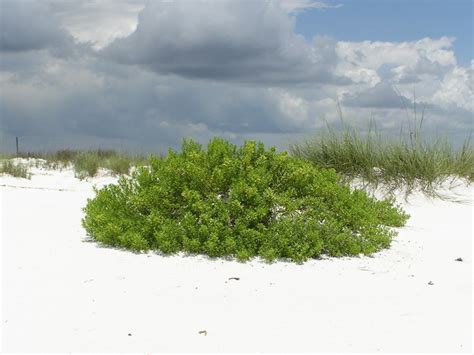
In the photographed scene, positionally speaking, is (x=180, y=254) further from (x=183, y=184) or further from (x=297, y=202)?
(x=297, y=202)

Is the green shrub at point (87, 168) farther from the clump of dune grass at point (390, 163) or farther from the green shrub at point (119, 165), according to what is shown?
the clump of dune grass at point (390, 163)

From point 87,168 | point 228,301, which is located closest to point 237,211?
point 228,301

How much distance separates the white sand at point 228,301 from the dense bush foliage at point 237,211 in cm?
20

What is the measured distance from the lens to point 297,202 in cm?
649

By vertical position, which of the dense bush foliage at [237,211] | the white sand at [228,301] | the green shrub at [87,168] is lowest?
the green shrub at [87,168]

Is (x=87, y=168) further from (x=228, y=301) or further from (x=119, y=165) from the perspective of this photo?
(x=228, y=301)

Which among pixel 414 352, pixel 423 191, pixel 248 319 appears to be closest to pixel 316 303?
pixel 248 319

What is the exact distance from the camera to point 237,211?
6312 millimetres

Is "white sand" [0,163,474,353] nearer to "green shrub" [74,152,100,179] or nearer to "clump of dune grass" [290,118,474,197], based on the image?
"clump of dune grass" [290,118,474,197]

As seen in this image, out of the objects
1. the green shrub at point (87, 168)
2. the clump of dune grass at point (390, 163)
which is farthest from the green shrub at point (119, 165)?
the clump of dune grass at point (390, 163)

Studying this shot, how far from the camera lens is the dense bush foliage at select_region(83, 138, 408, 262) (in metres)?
6.20

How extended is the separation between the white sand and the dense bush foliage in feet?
0.67

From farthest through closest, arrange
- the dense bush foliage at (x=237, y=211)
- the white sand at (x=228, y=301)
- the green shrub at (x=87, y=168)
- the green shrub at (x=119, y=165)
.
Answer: the green shrub at (x=119, y=165) < the green shrub at (x=87, y=168) < the dense bush foliage at (x=237, y=211) < the white sand at (x=228, y=301)

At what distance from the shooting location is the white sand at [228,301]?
13.6 ft
